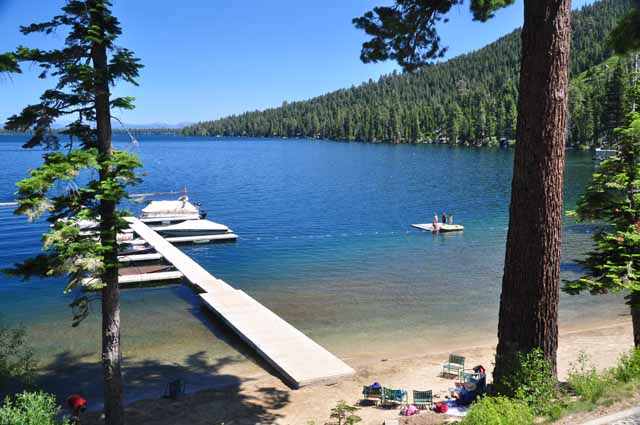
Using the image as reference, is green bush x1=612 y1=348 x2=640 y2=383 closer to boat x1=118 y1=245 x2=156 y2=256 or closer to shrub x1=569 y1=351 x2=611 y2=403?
shrub x1=569 y1=351 x2=611 y2=403

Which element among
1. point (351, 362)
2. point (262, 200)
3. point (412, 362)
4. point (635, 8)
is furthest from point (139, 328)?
point (262, 200)

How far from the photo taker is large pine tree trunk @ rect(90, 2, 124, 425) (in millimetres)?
9383

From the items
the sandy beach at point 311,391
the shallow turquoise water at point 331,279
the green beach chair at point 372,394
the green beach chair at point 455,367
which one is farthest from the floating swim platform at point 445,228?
the green beach chair at point 372,394

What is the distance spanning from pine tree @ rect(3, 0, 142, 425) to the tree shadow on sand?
3874mm

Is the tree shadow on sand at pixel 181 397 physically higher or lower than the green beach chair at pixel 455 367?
lower

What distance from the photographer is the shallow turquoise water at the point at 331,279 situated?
17.7m

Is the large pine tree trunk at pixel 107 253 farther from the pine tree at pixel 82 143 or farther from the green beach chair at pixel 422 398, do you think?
the green beach chair at pixel 422 398

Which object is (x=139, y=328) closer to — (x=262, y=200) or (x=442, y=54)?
(x=442, y=54)

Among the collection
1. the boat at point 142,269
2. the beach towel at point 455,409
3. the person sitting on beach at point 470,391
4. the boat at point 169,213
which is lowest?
the boat at point 142,269

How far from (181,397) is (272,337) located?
12.8ft

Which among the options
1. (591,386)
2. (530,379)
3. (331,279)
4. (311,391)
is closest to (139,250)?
(331,279)

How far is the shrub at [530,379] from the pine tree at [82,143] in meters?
7.47

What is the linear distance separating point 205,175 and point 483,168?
45.0m

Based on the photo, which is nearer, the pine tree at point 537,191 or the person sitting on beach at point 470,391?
the pine tree at point 537,191
